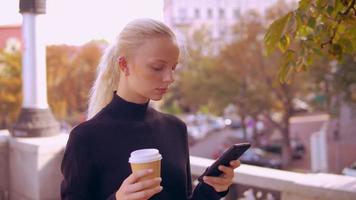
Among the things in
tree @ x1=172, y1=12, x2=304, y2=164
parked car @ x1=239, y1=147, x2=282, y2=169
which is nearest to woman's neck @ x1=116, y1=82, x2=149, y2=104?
tree @ x1=172, y1=12, x2=304, y2=164

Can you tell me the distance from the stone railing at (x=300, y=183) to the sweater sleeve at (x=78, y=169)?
5.96ft

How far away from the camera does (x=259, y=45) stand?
23.9m

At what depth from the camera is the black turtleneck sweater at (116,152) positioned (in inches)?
62.6

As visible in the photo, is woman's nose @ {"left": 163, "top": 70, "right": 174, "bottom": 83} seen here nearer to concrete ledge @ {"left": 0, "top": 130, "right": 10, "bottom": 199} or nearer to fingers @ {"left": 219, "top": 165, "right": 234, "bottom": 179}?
fingers @ {"left": 219, "top": 165, "right": 234, "bottom": 179}

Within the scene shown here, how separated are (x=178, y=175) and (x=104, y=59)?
492 mm

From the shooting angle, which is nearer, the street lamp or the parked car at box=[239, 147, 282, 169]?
the street lamp

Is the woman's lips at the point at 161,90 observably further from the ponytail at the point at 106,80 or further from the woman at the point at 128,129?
the ponytail at the point at 106,80

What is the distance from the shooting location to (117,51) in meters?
1.72

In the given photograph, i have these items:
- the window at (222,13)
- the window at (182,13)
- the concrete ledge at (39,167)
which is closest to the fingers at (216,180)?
the concrete ledge at (39,167)

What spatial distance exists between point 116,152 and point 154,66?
0.30m

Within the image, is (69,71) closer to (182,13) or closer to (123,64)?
(123,64)

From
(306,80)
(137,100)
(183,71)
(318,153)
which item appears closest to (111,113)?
(137,100)

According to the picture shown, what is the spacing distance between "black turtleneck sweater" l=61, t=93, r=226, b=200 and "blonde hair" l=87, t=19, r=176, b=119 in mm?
80

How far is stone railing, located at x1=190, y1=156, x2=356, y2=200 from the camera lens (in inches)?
117
